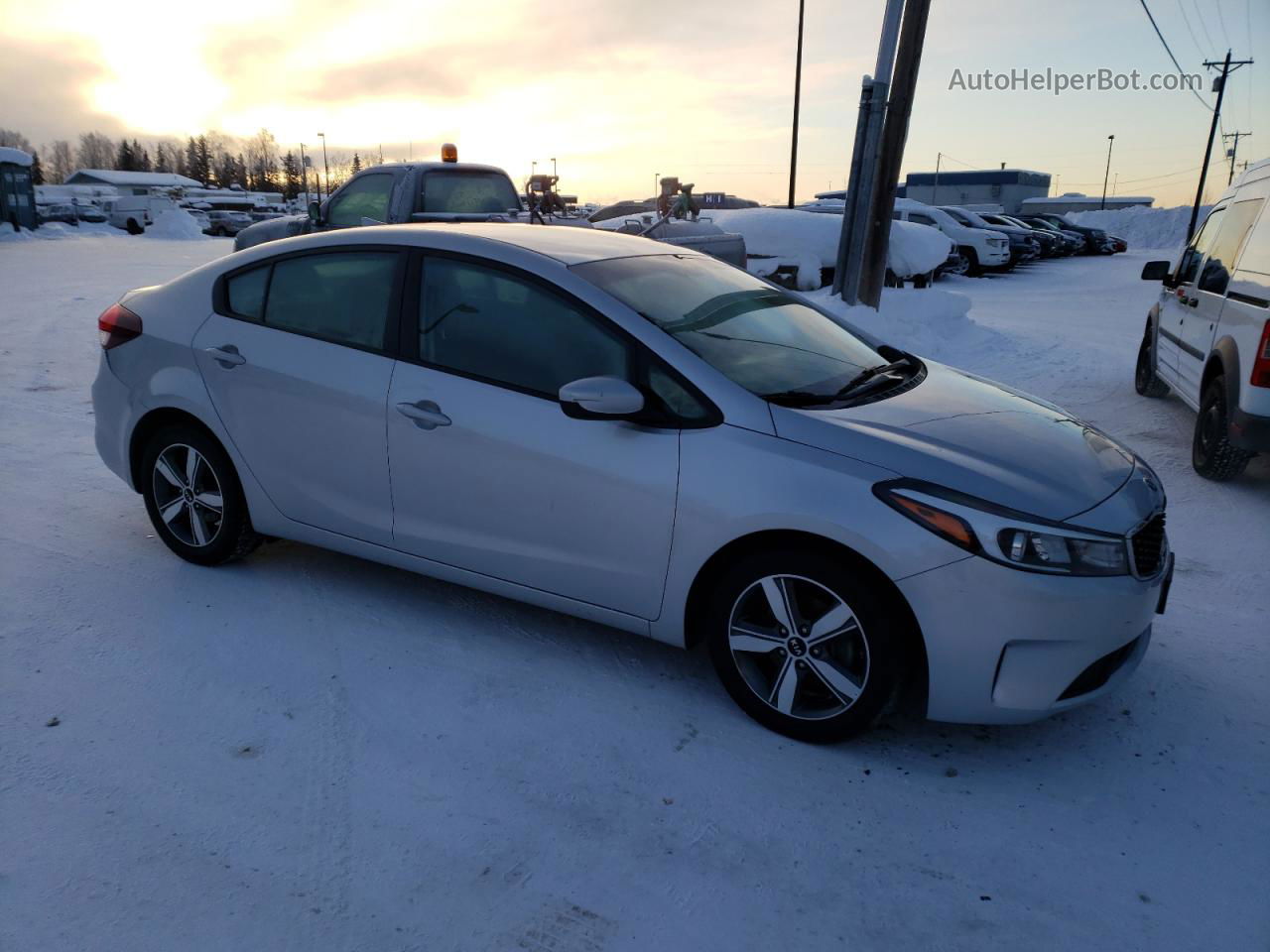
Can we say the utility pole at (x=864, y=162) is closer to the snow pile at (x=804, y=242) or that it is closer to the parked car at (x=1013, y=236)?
the snow pile at (x=804, y=242)

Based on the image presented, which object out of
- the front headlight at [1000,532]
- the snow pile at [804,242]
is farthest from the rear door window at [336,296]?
the snow pile at [804,242]

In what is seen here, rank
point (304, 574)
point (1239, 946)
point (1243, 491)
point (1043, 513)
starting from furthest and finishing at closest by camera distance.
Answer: point (1243, 491)
point (304, 574)
point (1043, 513)
point (1239, 946)

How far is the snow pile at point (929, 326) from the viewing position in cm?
1010

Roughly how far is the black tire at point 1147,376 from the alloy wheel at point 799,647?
20.9 feet

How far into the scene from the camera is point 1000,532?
2.80m

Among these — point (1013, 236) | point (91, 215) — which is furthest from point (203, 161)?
point (1013, 236)

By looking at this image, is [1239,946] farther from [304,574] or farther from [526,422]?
[304,574]

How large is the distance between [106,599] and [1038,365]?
8.70 meters

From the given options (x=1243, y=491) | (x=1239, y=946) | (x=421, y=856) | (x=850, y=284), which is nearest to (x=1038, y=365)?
(x=850, y=284)

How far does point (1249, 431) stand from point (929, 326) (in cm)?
609

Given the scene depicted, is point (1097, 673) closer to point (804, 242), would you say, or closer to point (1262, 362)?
point (1262, 362)

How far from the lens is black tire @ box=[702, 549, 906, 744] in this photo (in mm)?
2918

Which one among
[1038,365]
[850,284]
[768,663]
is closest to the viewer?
[768,663]

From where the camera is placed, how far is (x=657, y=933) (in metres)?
2.36
